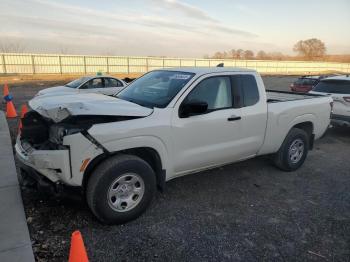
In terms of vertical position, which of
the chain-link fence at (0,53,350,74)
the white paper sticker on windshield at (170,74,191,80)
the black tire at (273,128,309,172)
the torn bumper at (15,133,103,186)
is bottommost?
the black tire at (273,128,309,172)

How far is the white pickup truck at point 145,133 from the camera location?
137 inches

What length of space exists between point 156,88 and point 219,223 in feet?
6.67

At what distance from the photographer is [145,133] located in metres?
3.77

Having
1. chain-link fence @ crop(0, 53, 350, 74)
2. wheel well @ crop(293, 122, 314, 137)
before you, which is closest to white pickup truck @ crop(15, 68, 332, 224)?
wheel well @ crop(293, 122, 314, 137)

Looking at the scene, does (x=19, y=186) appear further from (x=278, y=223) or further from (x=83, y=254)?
(x=278, y=223)

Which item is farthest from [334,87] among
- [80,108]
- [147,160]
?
[80,108]

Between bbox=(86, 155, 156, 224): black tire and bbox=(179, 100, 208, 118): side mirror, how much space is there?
82cm

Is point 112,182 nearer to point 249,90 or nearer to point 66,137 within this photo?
point 66,137

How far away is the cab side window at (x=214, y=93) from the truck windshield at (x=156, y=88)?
7.8 inches

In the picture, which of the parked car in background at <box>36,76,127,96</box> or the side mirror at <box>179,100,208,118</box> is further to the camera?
the parked car in background at <box>36,76,127,96</box>

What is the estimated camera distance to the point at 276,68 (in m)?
60.1

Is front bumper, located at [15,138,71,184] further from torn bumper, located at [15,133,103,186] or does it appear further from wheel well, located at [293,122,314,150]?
wheel well, located at [293,122,314,150]

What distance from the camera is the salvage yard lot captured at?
3.35 m

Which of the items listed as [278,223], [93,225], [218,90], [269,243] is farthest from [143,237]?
[218,90]
